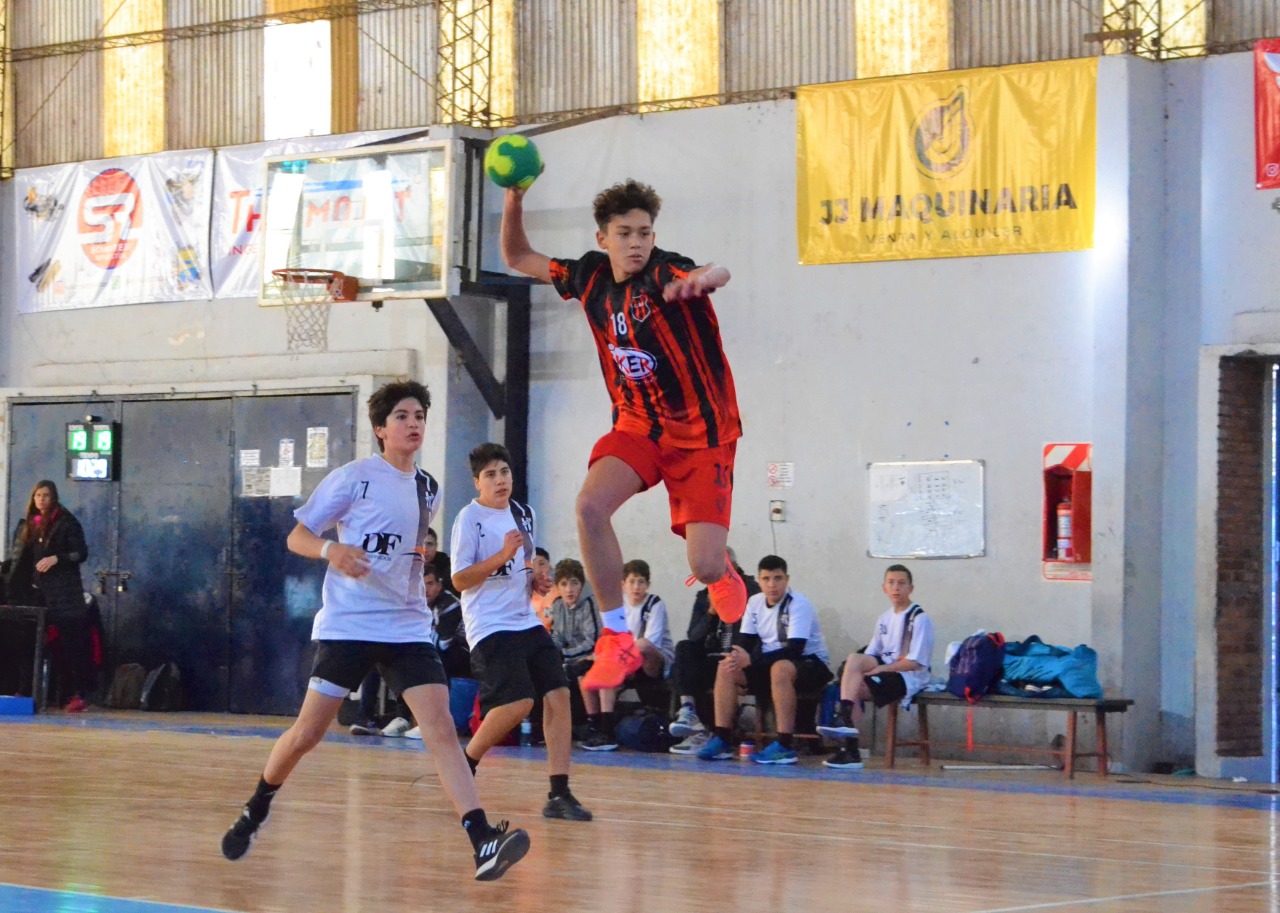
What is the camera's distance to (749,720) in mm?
15383

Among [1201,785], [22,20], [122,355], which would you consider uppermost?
[22,20]

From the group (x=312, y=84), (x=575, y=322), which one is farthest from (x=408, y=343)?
(x=312, y=84)

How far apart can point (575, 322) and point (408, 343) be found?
1711mm

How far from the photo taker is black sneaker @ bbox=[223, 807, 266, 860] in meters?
7.53

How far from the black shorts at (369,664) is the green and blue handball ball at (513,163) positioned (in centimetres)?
199

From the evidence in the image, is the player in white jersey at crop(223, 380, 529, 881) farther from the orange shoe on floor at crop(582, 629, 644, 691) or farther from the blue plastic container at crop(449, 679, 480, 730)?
the blue plastic container at crop(449, 679, 480, 730)

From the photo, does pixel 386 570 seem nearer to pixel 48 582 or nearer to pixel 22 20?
pixel 48 582

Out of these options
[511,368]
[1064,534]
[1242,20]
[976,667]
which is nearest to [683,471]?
[976,667]

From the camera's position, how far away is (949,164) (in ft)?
48.6

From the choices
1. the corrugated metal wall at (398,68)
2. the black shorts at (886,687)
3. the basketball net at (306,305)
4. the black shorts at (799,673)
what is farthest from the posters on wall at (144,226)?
the black shorts at (886,687)

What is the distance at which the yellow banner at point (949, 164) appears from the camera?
1429 cm

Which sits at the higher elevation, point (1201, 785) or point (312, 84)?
point (312, 84)

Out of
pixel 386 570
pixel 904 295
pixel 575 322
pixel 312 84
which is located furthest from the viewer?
pixel 312 84

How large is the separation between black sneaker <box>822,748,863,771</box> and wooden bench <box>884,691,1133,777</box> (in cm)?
34
